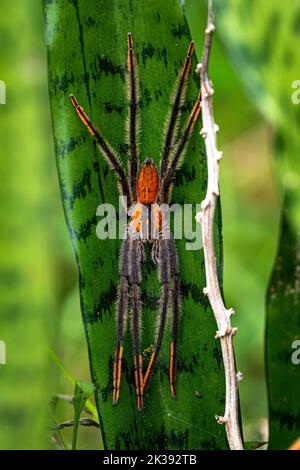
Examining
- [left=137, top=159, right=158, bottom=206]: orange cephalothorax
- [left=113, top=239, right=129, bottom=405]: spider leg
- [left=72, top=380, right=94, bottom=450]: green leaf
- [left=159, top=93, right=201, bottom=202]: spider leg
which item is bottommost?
[left=72, top=380, right=94, bottom=450]: green leaf

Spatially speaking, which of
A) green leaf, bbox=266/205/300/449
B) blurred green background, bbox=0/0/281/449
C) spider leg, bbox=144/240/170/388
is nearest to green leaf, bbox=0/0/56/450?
blurred green background, bbox=0/0/281/449

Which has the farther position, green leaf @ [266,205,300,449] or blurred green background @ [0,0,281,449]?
green leaf @ [266,205,300,449]

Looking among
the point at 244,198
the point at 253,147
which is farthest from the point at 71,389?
the point at 253,147

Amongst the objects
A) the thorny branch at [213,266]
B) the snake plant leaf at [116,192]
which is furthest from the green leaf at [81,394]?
the thorny branch at [213,266]

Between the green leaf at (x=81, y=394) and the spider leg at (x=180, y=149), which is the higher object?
the spider leg at (x=180, y=149)

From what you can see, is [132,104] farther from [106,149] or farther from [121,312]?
[121,312]

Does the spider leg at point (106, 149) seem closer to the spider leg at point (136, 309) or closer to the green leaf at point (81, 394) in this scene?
the spider leg at point (136, 309)

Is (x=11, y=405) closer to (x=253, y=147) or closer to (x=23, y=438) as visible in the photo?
(x=23, y=438)

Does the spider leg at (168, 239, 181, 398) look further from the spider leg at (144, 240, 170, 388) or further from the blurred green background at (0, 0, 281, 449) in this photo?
the blurred green background at (0, 0, 281, 449)
